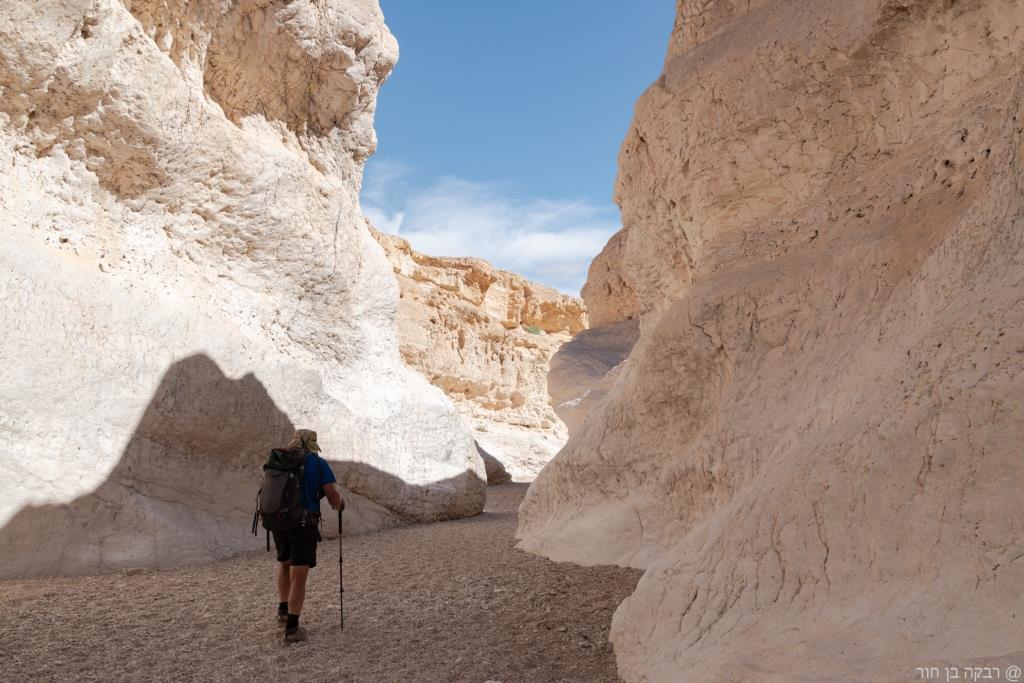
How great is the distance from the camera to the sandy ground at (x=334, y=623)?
10.9ft

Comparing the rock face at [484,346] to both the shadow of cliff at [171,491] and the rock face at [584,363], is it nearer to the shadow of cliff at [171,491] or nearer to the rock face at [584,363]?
the rock face at [584,363]

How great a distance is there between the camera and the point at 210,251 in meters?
8.15

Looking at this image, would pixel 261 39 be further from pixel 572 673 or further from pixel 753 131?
pixel 572 673

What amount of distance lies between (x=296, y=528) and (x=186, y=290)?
4758mm

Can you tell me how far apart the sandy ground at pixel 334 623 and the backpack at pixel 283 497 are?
0.65 m

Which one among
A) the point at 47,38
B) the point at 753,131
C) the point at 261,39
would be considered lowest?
the point at 753,131

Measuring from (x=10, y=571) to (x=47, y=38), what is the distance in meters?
4.94

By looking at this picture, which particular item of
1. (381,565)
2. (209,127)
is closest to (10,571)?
(381,565)

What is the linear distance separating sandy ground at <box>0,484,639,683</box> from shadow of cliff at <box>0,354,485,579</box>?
36 centimetres

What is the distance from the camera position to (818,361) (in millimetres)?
4086

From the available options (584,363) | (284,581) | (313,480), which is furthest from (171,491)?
(584,363)

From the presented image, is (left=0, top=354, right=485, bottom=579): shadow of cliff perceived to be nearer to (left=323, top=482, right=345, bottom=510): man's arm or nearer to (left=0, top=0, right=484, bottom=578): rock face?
(left=0, top=0, right=484, bottom=578): rock face

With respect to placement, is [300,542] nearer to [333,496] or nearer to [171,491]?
[333,496]

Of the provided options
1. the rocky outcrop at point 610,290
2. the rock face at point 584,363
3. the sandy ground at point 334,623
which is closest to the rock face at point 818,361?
the sandy ground at point 334,623
